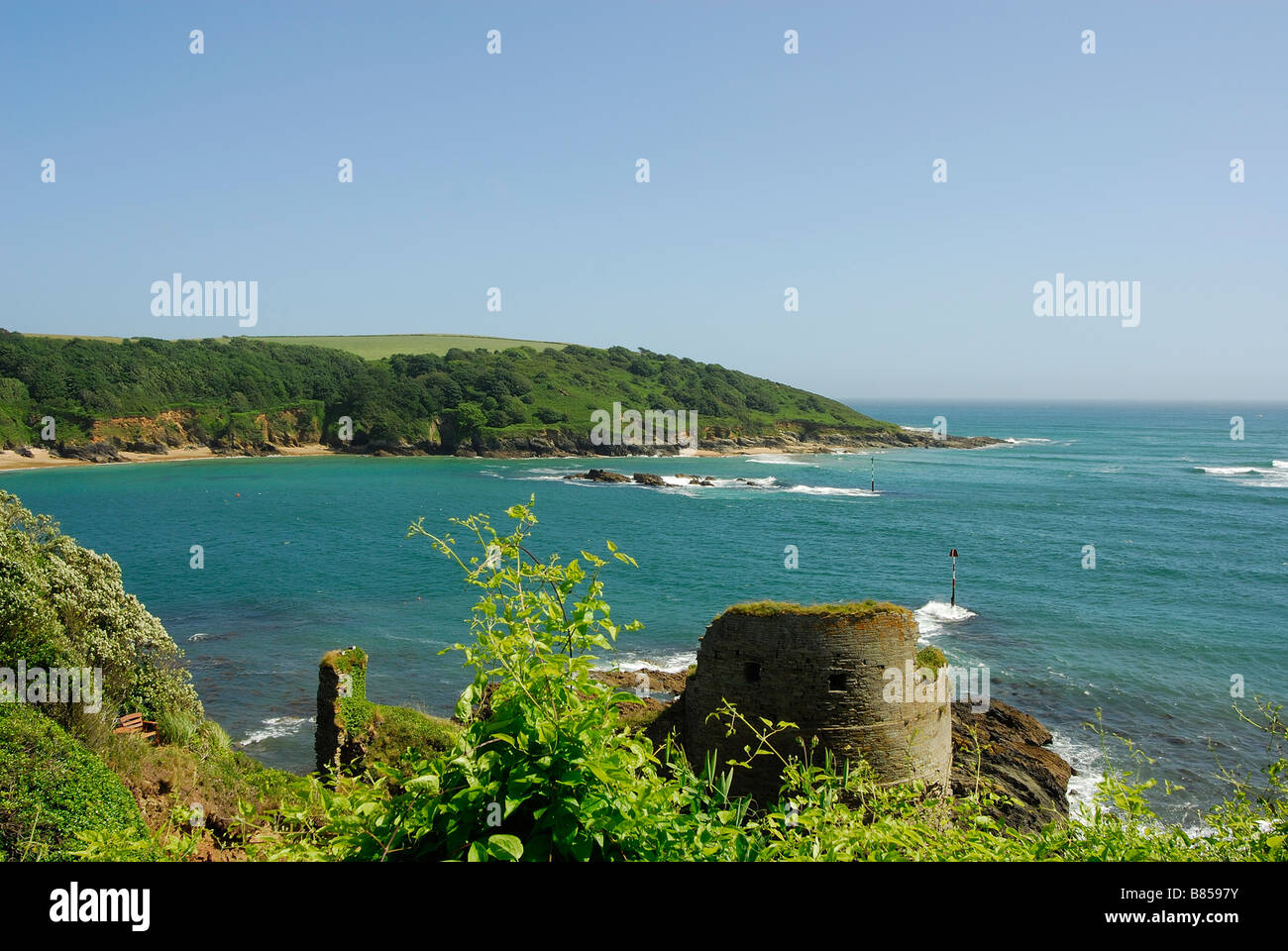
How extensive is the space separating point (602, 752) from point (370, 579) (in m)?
47.6

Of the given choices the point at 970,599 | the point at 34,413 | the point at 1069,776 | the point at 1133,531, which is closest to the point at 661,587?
the point at 970,599

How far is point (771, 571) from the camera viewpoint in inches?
1976

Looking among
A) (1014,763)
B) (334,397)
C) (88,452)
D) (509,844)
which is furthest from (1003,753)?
(334,397)

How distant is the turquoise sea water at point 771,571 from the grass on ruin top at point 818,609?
6468 mm

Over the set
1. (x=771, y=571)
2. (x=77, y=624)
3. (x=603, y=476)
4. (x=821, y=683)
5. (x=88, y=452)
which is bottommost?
(x=771, y=571)

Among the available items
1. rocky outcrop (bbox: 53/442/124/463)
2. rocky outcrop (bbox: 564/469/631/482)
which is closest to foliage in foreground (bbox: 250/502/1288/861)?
rocky outcrop (bbox: 564/469/631/482)

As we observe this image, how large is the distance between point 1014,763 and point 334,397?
132 meters

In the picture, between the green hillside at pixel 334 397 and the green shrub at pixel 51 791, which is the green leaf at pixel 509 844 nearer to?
the green shrub at pixel 51 791

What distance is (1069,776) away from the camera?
23656 millimetres

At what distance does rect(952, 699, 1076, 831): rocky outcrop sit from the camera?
20.0 metres

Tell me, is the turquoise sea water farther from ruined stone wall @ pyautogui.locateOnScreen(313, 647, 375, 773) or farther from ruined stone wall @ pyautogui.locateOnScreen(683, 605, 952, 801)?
ruined stone wall @ pyautogui.locateOnScreen(683, 605, 952, 801)

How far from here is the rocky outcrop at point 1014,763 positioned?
2005cm

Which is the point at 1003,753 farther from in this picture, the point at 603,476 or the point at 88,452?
the point at 88,452
